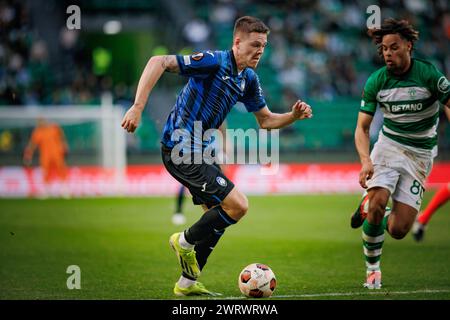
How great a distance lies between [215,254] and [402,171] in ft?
12.3

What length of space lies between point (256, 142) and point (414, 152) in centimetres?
1498

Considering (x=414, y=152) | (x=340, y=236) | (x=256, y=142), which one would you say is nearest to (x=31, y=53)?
(x=256, y=142)

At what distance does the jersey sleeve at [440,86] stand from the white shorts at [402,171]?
0.67 m

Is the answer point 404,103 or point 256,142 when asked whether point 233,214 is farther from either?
point 256,142

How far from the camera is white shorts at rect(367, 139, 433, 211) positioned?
25.7ft

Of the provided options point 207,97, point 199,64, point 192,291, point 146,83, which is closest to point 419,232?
point 192,291

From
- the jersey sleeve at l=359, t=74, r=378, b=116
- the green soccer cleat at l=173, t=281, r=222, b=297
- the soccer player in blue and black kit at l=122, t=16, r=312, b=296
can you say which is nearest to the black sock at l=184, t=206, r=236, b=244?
the soccer player in blue and black kit at l=122, t=16, r=312, b=296

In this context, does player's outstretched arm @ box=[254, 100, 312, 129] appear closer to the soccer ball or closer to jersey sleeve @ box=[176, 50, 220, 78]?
jersey sleeve @ box=[176, 50, 220, 78]

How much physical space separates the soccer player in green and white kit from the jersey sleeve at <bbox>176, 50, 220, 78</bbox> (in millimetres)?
1494

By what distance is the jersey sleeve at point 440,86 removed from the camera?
7.49m

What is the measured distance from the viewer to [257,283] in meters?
7.25

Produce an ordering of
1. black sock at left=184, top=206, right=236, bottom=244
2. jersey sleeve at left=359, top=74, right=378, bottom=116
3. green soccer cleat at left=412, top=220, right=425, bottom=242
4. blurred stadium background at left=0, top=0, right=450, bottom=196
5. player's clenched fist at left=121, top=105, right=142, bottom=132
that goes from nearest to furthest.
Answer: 1. player's clenched fist at left=121, top=105, right=142, bottom=132
2. black sock at left=184, top=206, right=236, bottom=244
3. jersey sleeve at left=359, top=74, right=378, bottom=116
4. green soccer cleat at left=412, top=220, right=425, bottom=242
5. blurred stadium background at left=0, top=0, right=450, bottom=196
